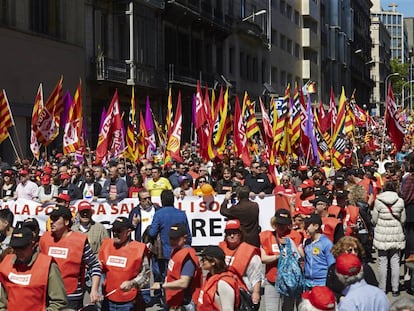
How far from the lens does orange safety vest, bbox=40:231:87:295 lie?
7.16m

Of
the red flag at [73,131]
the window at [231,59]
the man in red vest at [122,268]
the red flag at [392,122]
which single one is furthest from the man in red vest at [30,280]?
the window at [231,59]

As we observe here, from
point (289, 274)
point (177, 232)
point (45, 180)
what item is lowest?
point (289, 274)

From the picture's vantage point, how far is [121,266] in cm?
749

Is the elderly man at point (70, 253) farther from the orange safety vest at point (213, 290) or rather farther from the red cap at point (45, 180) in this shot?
the red cap at point (45, 180)

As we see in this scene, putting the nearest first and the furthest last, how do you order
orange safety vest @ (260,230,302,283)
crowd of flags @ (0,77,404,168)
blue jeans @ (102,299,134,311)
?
1. blue jeans @ (102,299,134,311)
2. orange safety vest @ (260,230,302,283)
3. crowd of flags @ (0,77,404,168)

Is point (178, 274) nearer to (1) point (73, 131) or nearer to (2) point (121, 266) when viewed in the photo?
(2) point (121, 266)

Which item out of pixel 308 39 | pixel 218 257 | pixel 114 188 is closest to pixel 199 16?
pixel 308 39

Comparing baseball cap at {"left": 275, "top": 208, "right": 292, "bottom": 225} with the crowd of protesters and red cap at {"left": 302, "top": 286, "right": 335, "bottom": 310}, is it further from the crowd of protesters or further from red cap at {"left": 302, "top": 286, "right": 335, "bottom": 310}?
Result: red cap at {"left": 302, "top": 286, "right": 335, "bottom": 310}

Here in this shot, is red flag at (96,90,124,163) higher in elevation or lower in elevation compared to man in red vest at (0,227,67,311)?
higher

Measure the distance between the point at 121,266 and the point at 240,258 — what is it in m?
1.10

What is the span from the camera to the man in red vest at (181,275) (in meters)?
7.27

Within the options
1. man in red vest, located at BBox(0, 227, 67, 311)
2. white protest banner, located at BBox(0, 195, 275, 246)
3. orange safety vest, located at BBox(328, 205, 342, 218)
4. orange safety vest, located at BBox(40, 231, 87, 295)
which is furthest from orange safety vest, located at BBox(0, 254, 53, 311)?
white protest banner, located at BBox(0, 195, 275, 246)

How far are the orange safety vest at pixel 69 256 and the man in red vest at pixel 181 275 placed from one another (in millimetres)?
797

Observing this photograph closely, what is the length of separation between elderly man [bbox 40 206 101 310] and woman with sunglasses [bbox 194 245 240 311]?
45.1 inches
